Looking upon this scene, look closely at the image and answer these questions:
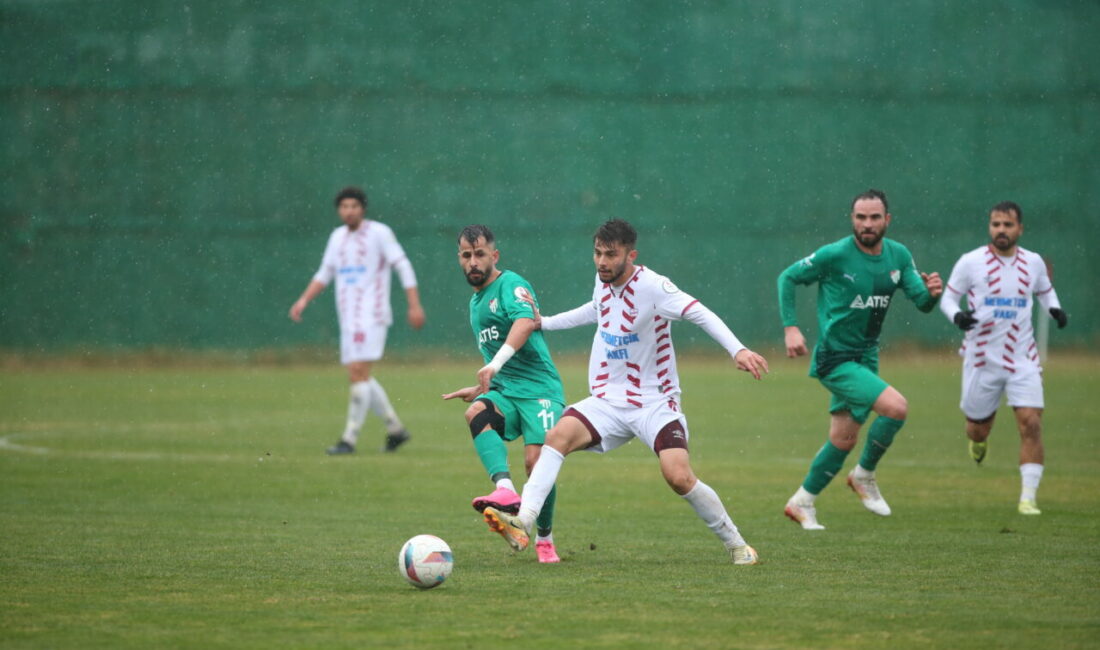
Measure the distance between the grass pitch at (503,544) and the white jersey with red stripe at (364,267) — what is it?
1.48 m

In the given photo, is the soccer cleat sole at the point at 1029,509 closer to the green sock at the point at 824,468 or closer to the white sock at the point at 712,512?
the green sock at the point at 824,468

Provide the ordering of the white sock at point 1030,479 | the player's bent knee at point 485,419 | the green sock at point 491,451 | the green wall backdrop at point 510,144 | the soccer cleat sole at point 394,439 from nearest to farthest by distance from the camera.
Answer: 1. the green sock at point 491,451
2. the player's bent knee at point 485,419
3. the white sock at point 1030,479
4. the soccer cleat sole at point 394,439
5. the green wall backdrop at point 510,144

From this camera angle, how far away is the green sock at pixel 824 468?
984 cm

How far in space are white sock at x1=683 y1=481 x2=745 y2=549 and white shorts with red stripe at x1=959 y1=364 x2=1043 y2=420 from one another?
12.0ft

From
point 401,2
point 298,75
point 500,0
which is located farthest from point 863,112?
point 298,75

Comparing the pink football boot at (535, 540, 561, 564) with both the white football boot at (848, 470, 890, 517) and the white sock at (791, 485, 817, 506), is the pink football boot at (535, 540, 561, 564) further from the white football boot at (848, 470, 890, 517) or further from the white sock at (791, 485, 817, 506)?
the white football boot at (848, 470, 890, 517)

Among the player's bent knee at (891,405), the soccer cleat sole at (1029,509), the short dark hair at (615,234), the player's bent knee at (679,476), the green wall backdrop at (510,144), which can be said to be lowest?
the soccer cleat sole at (1029,509)

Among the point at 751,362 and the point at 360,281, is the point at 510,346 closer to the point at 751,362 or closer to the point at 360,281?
the point at 751,362

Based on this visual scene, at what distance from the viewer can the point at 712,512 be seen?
7863 mm

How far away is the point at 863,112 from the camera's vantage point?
26.2 meters

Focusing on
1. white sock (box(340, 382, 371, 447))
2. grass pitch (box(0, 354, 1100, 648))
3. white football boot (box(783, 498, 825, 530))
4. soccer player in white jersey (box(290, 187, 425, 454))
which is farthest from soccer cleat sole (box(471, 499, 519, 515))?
soccer player in white jersey (box(290, 187, 425, 454))

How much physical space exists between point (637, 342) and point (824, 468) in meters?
2.41

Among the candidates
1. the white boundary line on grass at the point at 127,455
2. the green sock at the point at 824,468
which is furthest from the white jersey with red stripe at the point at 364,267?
the green sock at the point at 824,468

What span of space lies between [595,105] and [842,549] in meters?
18.1
